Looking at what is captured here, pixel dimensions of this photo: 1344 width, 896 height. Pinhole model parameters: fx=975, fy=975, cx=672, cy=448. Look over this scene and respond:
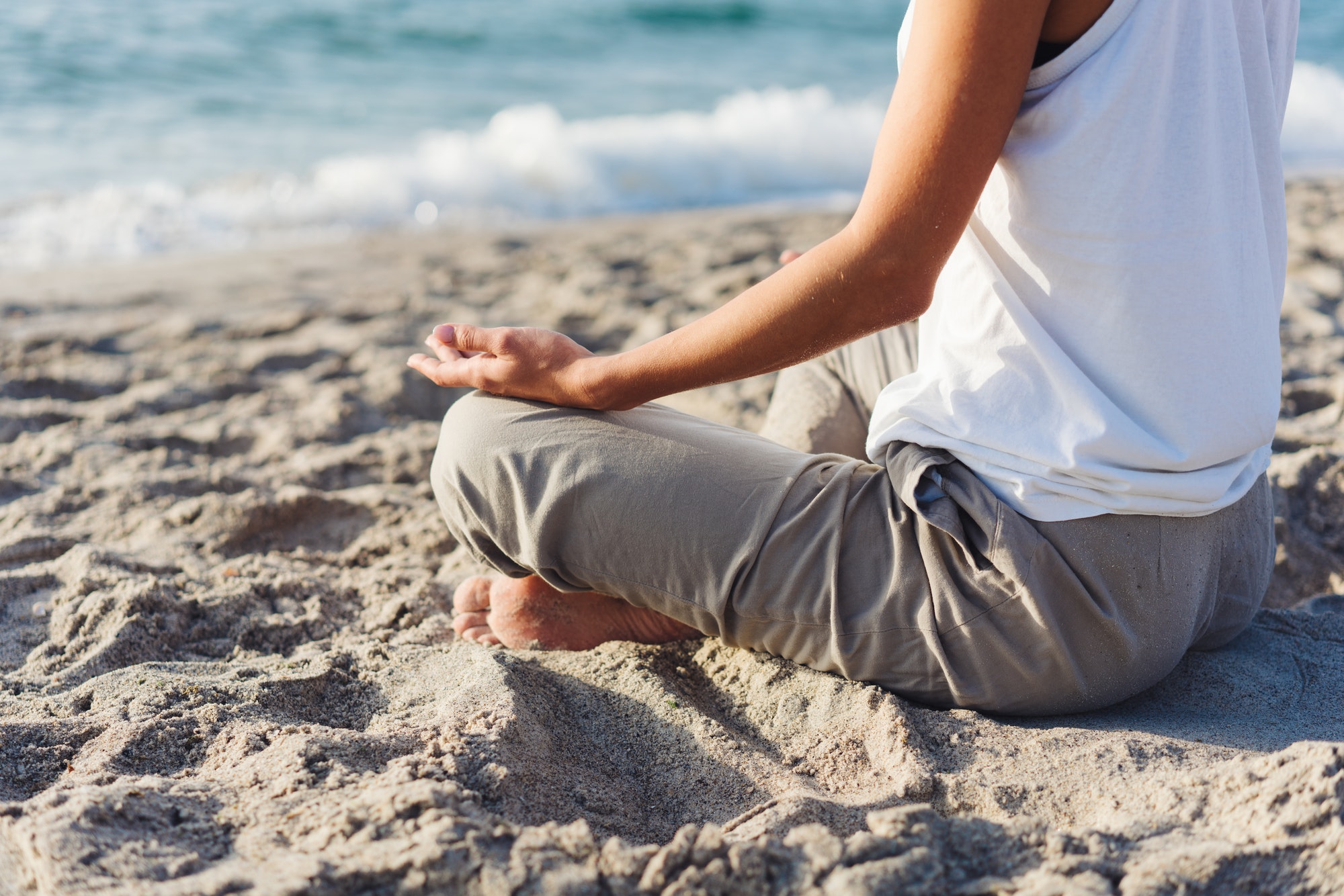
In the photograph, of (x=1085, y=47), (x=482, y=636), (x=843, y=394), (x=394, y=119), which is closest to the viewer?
(x=1085, y=47)

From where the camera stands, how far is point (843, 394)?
192cm

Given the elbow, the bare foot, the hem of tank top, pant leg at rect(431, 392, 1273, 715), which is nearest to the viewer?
the hem of tank top

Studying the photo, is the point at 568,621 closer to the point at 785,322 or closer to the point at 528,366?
the point at 528,366

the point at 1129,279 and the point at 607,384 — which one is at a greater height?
the point at 1129,279

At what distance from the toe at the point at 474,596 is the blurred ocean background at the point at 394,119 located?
13.3 ft

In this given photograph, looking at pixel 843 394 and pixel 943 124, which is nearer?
pixel 943 124

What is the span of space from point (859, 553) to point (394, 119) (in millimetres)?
7594

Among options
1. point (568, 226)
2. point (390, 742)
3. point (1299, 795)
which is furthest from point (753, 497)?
point (568, 226)

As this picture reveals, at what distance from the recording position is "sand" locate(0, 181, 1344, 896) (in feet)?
3.35

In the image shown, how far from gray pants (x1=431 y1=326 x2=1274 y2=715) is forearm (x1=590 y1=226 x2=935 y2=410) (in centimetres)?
9

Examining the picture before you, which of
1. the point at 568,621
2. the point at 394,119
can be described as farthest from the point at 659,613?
the point at 394,119

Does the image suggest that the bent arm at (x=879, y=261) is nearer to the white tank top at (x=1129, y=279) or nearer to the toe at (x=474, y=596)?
the white tank top at (x=1129, y=279)

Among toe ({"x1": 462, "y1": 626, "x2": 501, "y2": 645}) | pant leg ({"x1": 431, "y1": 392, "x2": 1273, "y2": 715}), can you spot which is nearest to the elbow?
Result: pant leg ({"x1": 431, "y1": 392, "x2": 1273, "y2": 715})

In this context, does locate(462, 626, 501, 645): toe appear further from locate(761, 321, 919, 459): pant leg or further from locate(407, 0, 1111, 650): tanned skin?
locate(761, 321, 919, 459): pant leg
